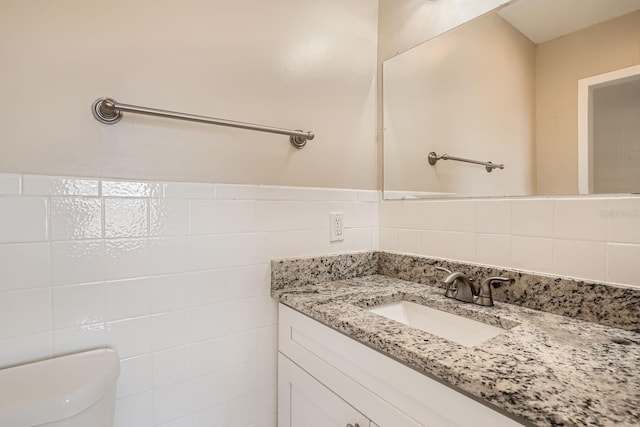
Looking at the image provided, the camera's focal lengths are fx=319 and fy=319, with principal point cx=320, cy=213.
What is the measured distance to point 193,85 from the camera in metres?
0.96

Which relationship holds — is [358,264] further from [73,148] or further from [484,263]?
[73,148]

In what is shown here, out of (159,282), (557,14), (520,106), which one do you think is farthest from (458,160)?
(159,282)

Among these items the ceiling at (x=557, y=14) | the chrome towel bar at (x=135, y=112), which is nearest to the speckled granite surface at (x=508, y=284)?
the chrome towel bar at (x=135, y=112)

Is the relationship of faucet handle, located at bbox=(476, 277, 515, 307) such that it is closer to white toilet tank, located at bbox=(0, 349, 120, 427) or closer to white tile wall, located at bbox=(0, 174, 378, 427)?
white tile wall, located at bbox=(0, 174, 378, 427)

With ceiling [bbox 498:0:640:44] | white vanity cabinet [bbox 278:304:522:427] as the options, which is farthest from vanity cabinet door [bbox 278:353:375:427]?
ceiling [bbox 498:0:640:44]

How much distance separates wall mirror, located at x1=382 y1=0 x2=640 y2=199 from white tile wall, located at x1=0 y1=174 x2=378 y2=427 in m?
0.51

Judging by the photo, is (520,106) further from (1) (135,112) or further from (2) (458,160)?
(1) (135,112)

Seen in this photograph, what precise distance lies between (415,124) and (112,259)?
118 centimetres

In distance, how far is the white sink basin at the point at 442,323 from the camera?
2.85 feet

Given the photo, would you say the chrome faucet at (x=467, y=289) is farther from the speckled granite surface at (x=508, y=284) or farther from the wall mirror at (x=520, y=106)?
the wall mirror at (x=520, y=106)

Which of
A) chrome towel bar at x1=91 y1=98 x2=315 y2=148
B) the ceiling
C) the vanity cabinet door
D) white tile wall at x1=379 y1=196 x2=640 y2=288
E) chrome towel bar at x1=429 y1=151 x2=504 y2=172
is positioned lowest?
the vanity cabinet door

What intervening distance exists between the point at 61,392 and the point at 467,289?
40.5 inches

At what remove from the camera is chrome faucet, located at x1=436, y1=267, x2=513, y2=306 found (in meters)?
0.93

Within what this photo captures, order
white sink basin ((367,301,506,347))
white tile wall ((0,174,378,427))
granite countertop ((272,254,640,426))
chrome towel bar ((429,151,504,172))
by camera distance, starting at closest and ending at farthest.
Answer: granite countertop ((272,254,640,426)) → white tile wall ((0,174,378,427)) → white sink basin ((367,301,506,347)) → chrome towel bar ((429,151,504,172))
